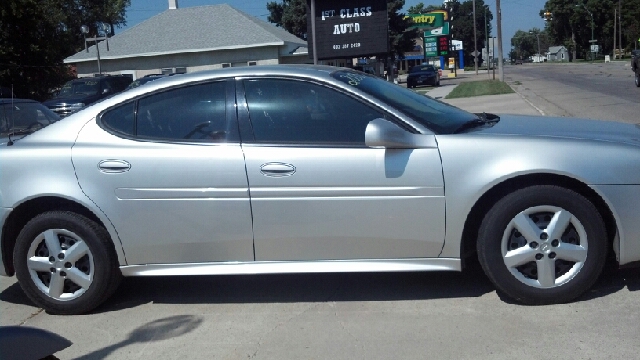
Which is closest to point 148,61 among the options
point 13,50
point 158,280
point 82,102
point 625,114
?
point 13,50

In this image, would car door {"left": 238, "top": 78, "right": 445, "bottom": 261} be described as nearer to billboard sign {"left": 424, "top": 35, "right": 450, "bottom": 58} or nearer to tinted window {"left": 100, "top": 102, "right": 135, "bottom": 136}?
tinted window {"left": 100, "top": 102, "right": 135, "bottom": 136}

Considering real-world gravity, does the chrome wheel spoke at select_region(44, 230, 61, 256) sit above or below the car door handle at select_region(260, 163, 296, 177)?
below

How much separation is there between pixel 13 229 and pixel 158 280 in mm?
1209

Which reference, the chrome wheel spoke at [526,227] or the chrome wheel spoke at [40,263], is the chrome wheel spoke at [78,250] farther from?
the chrome wheel spoke at [526,227]

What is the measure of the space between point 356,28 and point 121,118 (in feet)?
58.4

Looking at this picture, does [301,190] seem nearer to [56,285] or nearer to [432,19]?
[56,285]

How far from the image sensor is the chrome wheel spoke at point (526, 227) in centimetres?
427

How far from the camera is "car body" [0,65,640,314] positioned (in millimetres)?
4301

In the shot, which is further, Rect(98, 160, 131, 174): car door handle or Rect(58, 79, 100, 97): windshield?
Rect(58, 79, 100, 97): windshield

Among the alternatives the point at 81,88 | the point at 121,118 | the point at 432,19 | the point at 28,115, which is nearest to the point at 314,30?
the point at 81,88

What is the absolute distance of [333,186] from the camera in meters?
4.44

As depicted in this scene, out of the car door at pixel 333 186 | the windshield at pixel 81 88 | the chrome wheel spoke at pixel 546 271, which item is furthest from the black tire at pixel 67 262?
the windshield at pixel 81 88

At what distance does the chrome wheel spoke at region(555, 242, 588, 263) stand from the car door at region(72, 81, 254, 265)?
6.32 ft

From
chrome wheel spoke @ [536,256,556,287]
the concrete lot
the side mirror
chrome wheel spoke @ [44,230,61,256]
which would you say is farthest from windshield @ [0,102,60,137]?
chrome wheel spoke @ [536,256,556,287]
